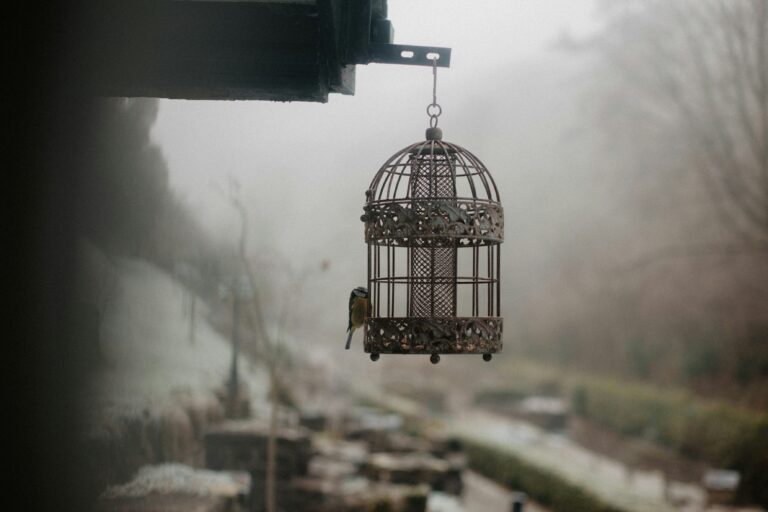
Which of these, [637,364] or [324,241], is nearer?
[324,241]

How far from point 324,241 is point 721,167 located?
5.69 meters

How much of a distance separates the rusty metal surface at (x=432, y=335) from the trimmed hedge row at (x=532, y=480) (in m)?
5.76

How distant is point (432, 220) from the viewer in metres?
2.43

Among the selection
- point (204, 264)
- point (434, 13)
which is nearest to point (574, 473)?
point (204, 264)

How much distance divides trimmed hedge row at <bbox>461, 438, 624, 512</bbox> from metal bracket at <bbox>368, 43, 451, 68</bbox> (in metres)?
6.17

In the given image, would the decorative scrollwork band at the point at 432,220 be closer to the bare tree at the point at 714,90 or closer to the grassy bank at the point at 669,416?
the grassy bank at the point at 669,416

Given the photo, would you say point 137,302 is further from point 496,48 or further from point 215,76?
point 496,48

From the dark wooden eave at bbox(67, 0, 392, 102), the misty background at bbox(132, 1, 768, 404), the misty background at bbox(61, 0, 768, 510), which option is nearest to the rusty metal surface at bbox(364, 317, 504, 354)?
the dark wooden eave at bbox(67, 0, 392, 102)

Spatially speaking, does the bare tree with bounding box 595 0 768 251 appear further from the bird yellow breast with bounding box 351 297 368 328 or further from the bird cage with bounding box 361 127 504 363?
the bird yellow breast with bounding box 351 297 368 328

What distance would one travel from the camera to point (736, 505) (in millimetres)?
8906

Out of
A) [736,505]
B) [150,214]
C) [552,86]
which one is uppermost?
[552,86]

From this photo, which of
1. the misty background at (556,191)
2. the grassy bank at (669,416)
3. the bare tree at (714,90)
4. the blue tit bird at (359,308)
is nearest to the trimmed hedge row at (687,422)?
the grassy bank at (669,416)

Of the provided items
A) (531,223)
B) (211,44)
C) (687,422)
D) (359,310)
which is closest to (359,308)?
(359,310)

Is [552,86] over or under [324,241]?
over
